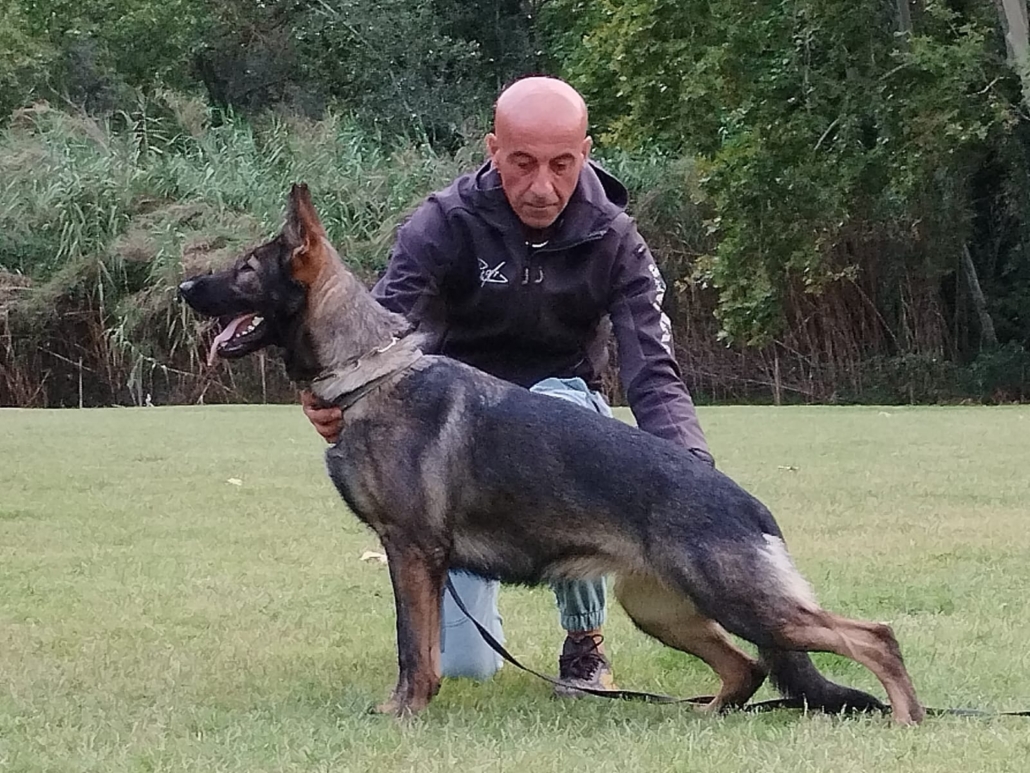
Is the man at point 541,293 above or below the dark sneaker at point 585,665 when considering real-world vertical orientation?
above

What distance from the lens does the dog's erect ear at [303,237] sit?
4426 mm

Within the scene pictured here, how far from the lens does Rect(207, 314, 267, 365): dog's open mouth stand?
4.50 m

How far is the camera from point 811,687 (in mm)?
4195

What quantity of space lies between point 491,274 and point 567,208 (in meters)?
0.32

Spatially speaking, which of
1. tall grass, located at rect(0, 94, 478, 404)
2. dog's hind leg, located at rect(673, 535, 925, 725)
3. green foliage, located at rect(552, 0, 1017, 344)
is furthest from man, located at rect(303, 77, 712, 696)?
green foliage, located at rect(552, 0, 1017, 344)

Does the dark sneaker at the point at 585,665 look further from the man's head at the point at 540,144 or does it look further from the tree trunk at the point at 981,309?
the tree trunk at the point at 981,309

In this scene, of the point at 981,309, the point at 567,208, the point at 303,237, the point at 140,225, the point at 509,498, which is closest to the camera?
the point at 509,498

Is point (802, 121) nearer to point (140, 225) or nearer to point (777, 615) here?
point (140, 225)

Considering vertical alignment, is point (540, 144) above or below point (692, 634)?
above

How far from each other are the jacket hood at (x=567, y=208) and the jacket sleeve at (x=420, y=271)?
0.13m

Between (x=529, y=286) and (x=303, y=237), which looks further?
(x=529, y=286)

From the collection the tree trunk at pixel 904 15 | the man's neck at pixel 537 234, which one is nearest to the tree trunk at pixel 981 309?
the tree trunk at pixel 904 15

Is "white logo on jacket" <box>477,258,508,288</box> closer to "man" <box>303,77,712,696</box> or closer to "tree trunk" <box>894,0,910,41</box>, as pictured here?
"man" <box>303,77,712,696</box>

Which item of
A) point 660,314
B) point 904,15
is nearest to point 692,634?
point 660,314
